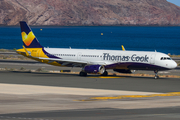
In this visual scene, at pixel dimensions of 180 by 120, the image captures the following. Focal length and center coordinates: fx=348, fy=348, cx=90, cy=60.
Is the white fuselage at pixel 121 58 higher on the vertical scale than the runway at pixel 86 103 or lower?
higher

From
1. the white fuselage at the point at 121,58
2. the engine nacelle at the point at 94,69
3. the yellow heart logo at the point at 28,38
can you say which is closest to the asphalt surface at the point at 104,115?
the white fuselage at the point at 121,58

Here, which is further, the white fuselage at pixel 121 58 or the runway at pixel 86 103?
the white fuselage at pixel 121 58

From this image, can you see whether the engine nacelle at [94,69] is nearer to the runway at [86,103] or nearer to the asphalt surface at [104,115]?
the runway at [86,103]

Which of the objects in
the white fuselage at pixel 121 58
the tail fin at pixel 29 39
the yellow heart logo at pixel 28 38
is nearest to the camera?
the white fuselage at pixel 121 58

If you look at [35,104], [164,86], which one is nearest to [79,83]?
[164,86]

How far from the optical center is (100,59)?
167 feet

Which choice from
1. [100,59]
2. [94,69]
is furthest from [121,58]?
[94,69]

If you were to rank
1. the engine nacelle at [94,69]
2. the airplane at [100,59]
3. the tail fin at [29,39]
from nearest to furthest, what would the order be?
1. the airplane at [100,59]
2. the engine nacelle at [94,69]
3. the tail fin at [29,39]

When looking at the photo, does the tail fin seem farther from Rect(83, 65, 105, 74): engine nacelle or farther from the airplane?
Rect(83, 65, 105, 74): engine nacelle

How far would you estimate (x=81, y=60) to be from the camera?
171ft

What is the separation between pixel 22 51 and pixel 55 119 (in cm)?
3730

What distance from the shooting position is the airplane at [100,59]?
48.0 meters

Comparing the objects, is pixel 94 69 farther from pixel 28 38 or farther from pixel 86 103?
pixel 86 103

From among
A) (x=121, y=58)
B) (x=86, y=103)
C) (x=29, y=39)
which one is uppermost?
(x=29, y=39)
